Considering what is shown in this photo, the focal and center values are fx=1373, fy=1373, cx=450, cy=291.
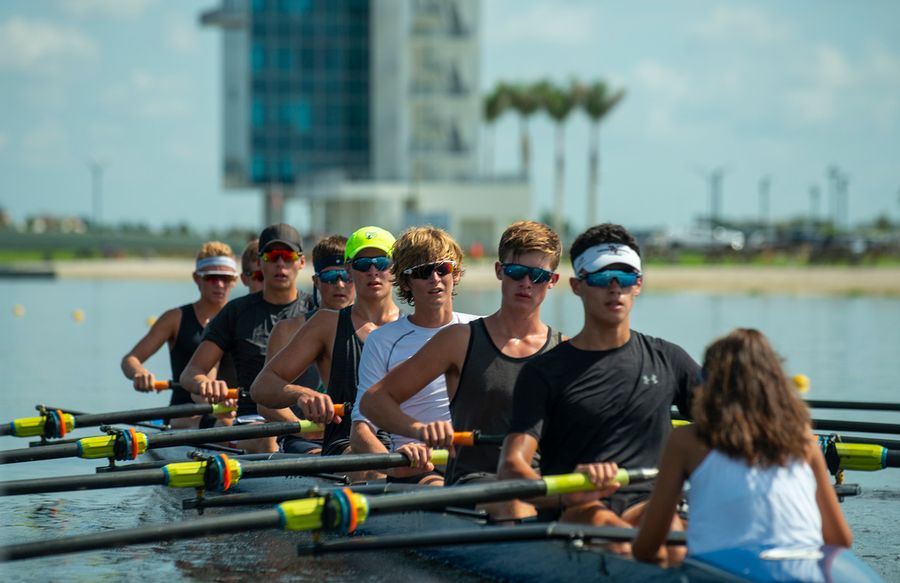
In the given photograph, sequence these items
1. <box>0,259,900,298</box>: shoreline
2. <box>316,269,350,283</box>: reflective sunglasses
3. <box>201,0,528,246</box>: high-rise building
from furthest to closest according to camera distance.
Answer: <box>201,0,528,246</box>: high-rise building, <box>0,259,900,298</box>: shoreline, <box>316,269,350,283</box>: reflective sunglasses

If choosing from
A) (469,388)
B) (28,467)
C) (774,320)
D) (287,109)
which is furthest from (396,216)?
(469,388)

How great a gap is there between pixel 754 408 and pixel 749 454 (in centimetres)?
17

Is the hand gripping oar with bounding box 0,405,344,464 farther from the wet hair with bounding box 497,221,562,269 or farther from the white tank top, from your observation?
the white tank top

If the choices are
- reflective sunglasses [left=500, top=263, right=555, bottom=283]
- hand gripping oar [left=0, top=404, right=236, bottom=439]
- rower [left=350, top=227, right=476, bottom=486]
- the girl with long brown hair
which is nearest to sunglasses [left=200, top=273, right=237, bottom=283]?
hand gripping oar [left=0, top=404, right=236, bottom=439]

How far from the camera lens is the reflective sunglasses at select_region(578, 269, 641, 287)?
251 inches

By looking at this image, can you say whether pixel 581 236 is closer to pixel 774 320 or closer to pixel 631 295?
pixel 631 295

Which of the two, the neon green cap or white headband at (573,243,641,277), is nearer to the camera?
white headband at (573,243,641,277)

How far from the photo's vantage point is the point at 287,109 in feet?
285

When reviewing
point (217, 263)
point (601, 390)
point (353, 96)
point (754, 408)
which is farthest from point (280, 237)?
point (353, 96)

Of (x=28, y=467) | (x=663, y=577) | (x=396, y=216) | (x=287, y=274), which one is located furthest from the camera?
(x=396, y=216)

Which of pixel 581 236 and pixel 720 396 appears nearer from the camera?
pixel 720 396

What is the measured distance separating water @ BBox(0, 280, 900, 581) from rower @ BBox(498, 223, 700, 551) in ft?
5.20

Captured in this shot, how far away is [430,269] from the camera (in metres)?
7.57

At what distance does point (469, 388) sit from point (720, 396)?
6.81 ft
